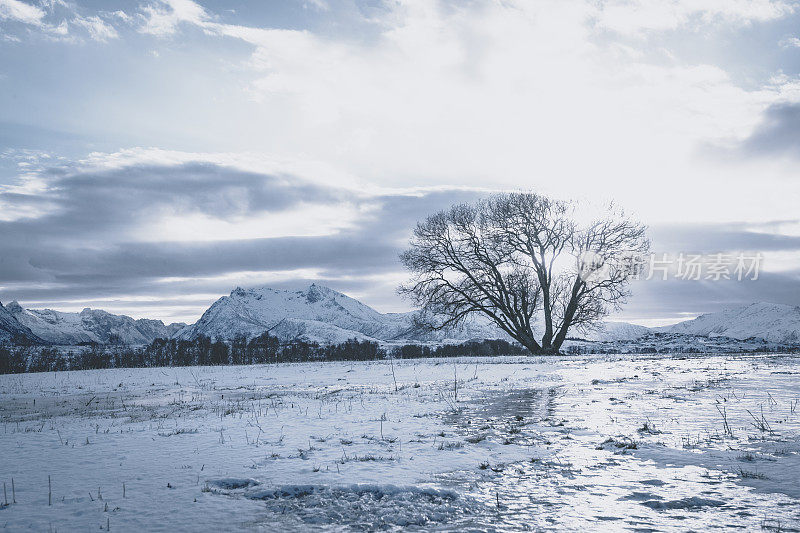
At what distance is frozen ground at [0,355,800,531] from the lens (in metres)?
5.05

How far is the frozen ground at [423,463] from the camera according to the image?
16.6 ft

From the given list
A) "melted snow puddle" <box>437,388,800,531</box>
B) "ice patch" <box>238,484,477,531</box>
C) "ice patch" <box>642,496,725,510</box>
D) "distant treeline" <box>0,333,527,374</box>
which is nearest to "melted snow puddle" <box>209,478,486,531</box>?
"ice patch" <box>238,484,477,531</box>

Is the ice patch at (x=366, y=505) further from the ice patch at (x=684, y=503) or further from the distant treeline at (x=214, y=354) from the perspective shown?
the distant treeline at (x=214, y=354)

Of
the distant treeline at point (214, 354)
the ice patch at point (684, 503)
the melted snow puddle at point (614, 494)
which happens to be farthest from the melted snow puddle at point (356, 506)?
the distant treeline at point (214, 354)

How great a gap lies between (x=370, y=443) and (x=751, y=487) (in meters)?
5.31

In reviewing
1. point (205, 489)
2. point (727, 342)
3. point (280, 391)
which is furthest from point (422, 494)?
A: point (727, 342)

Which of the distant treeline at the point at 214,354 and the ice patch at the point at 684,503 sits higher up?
the ice patch at the point at 684,503

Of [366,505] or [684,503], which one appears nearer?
[684,503]

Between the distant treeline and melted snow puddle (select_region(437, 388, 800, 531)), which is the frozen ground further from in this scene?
the distant treeline

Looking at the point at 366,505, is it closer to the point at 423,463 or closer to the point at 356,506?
the point at 356,506

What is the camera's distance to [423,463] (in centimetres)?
704

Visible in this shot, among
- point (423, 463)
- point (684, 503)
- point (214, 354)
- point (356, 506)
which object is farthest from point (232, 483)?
point (214, 354)

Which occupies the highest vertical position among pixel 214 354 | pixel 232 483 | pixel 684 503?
pixel 684 503

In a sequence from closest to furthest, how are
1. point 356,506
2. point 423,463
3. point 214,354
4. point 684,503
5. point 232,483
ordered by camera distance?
point 684,503
point 356,506
point 232,483
point 423,463
point 214,354
